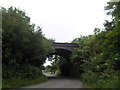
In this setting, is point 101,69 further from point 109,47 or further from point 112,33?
point 112,33

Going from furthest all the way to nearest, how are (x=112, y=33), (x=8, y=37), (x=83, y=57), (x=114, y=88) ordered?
(x=83, y=57), (x=8, y=37), (x=114, y=88), (x=112, y=33)

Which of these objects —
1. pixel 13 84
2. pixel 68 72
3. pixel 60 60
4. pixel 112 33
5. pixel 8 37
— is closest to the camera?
pixel 112 33

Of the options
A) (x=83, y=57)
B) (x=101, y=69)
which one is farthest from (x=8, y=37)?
(x=83, y=57)

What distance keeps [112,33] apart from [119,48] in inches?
66.9

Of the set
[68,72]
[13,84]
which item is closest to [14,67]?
[13,84]

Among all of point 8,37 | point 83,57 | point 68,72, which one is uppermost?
point 8,37

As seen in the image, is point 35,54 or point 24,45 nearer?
point 24,45

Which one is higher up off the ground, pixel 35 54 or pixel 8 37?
pixel 8 37

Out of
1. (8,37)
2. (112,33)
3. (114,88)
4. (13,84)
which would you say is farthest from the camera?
(8,37)

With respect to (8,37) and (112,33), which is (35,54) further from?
(112,33)

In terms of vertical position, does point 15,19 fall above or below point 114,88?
above

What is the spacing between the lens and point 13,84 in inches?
560

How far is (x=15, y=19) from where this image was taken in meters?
17.5

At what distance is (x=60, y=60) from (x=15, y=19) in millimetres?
33925
